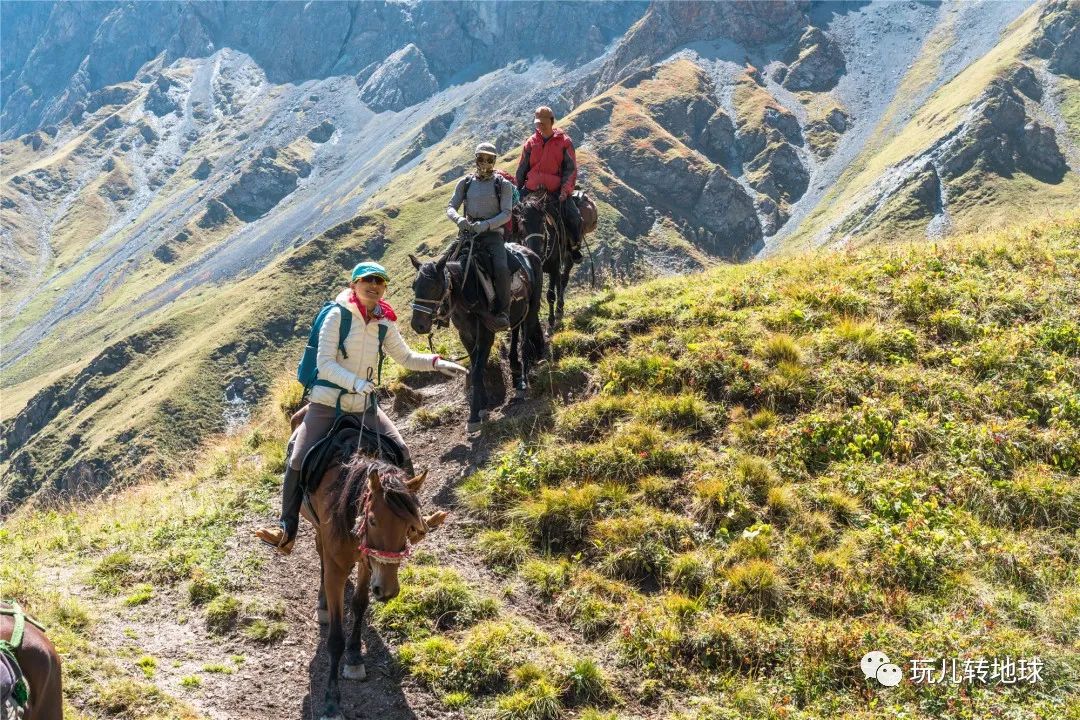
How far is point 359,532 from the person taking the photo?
21.5ft

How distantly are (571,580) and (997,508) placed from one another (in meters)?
5.22

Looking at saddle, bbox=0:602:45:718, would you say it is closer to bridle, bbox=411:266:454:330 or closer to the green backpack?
the green backpack

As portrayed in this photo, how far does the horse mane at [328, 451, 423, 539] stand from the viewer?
21.4 ft

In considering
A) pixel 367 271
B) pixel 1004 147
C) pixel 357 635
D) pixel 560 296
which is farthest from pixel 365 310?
pixel 1004 147

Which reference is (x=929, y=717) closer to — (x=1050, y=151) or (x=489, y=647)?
(x=489, y=647)

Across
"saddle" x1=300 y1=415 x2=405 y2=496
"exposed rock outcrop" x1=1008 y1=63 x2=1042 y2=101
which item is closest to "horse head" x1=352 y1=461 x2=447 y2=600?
"saddle" x1=300 y1=415 x2=405 y2=496

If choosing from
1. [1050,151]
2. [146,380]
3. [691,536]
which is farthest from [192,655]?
[1050,151]

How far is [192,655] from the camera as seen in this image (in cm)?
833

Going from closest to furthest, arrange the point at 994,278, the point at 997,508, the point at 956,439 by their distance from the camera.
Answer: the point at 997,508
the point at 956,439
the point at 994,278

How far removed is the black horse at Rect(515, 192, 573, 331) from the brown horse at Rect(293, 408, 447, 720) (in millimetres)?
8545

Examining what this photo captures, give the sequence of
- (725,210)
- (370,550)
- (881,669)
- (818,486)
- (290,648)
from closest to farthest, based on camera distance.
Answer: (370,550)
(881,669)
(290,648)
(818,486)
(725,210)

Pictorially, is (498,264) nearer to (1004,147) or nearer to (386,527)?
(386,527)

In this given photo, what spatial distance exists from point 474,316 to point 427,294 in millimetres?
1086

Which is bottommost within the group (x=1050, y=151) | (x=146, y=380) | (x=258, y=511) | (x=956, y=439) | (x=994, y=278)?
(x=146, y=380)
